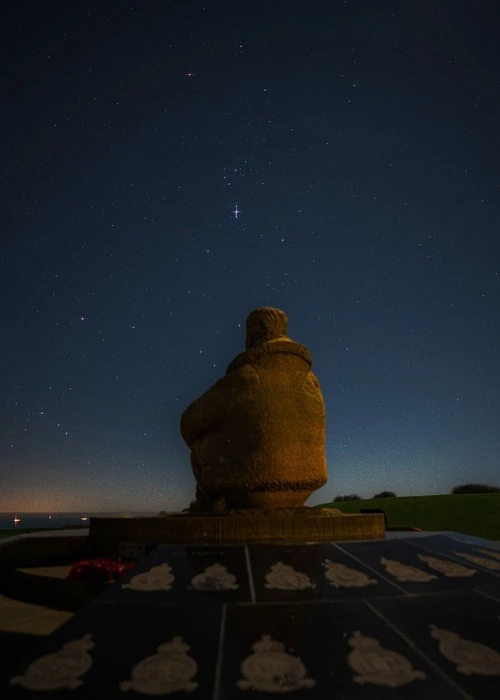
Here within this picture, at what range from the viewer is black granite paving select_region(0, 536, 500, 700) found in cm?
238

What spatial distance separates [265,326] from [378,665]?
597cm

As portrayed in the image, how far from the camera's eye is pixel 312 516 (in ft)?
21.1

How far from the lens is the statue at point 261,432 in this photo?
23.5 feet

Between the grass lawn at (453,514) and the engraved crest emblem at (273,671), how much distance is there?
12.9m

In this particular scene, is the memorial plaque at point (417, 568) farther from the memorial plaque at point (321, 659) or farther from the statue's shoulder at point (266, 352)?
the statue's shoulder at point (266, 352)

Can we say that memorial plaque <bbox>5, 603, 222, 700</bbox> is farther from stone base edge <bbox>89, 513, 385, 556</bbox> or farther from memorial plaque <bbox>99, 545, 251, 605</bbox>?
stone base edge <bbox>89, 513, 385, 556</bbox>

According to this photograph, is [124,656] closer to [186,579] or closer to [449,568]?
[186,579]

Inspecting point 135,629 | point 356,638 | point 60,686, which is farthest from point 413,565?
point 60,686

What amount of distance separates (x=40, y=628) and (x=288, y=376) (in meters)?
4.33

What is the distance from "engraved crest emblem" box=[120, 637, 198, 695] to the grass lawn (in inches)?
512

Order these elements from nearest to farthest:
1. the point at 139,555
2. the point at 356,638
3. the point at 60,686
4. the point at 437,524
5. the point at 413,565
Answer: the point at 60,686
the point at 356,638
the point at 413,565
the point at 139,555
the point at 437,524

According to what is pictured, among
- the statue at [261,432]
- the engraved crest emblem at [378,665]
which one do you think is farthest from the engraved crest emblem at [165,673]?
the statue at [261,432]

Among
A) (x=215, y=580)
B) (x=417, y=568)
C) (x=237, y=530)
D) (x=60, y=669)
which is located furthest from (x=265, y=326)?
(x=60, y=669)

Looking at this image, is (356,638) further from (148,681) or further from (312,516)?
(312,516)
